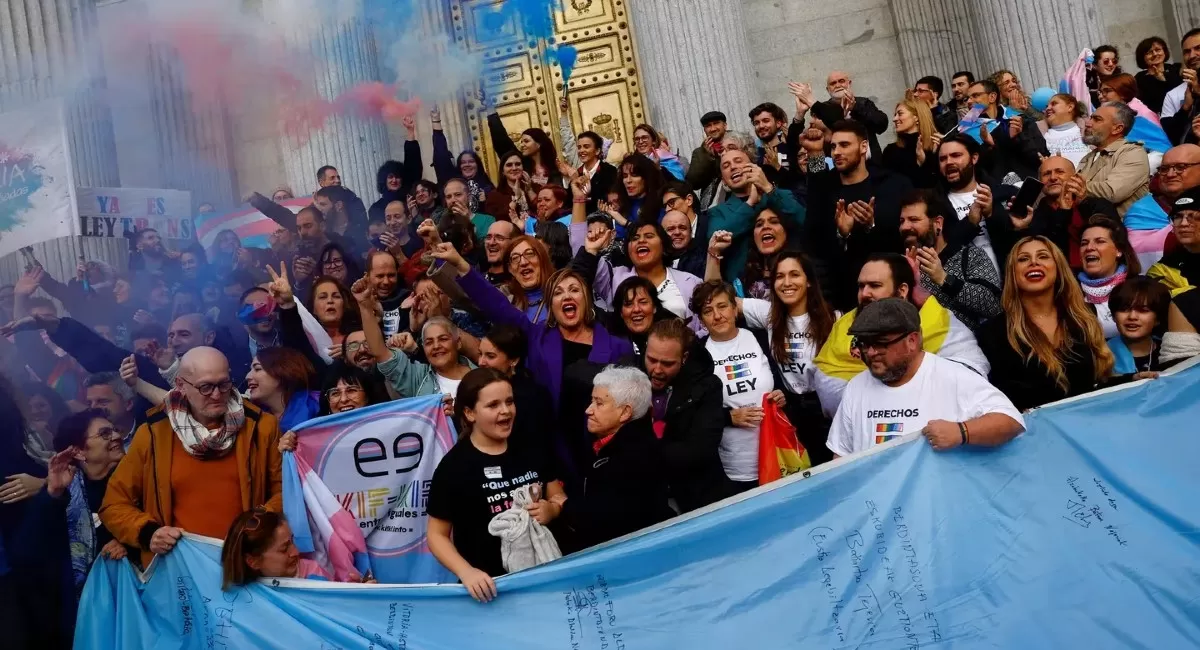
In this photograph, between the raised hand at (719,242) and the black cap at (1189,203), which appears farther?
the raised hand at (719,242)

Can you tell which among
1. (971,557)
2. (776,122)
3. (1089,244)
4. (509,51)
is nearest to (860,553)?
(971,557)

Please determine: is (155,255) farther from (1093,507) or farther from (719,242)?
(1093,507)

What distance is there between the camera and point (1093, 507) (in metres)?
4.75

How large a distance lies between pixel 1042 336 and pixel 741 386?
4.51 ft

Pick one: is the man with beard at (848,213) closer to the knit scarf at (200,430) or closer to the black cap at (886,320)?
the black cap at (886,320)

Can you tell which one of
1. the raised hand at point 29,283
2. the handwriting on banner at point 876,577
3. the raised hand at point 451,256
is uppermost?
the raised hand at point 29,283

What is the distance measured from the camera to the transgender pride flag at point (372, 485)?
5918mm

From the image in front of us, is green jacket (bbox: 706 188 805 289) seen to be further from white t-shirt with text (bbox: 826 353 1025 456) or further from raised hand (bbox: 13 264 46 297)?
raised hand (bbox: 13 264 46 297)

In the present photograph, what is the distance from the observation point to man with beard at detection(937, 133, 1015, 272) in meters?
6.66

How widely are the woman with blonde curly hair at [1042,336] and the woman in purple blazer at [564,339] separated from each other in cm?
170

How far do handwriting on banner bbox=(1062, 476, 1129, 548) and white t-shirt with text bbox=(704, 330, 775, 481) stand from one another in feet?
4.88

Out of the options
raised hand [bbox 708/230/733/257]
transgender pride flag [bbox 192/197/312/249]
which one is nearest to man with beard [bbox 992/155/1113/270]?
raised hand [bbox 708/230/733/257]

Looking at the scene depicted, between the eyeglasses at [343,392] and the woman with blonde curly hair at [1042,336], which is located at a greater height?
the eyeglasses at [343,392]

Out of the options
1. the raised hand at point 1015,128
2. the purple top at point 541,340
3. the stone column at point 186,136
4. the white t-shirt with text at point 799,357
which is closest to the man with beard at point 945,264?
the white t-shirt with text at point 799,357
